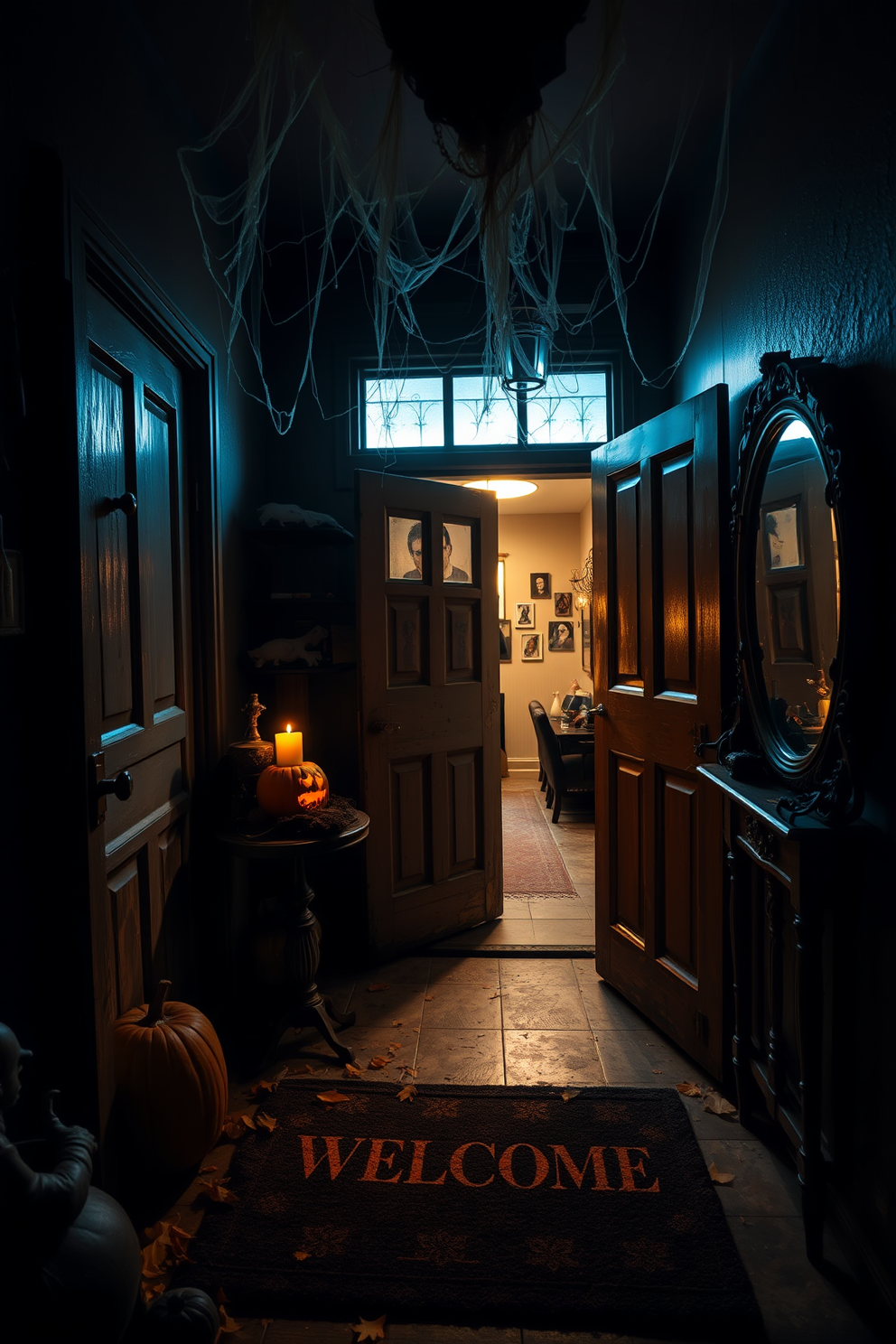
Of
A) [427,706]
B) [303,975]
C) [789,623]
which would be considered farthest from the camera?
[427,706]

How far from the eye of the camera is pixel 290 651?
3141mm

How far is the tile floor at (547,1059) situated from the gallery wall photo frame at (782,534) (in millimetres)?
1501

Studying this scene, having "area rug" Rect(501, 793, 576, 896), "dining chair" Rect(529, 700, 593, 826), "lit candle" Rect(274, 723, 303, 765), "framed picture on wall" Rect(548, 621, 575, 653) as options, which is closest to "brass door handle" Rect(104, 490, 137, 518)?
"lit candle" Rect(274, 723, 303, 765)

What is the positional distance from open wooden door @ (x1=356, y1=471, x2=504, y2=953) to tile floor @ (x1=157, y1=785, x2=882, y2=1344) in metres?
0.27

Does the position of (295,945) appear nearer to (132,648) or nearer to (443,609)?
(132,648)

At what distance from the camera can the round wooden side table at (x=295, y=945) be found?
2.44 metres

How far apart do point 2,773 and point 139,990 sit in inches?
38.6

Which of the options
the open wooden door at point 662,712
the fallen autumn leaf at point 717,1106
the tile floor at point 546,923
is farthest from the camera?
the tile floor at point 546,923

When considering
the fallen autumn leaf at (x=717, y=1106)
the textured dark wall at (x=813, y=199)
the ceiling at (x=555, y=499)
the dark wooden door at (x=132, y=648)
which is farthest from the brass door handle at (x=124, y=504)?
the ceiling at (x=555, y=499)

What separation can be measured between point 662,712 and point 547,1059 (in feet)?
3.85

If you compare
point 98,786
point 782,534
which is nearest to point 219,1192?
point 98,786

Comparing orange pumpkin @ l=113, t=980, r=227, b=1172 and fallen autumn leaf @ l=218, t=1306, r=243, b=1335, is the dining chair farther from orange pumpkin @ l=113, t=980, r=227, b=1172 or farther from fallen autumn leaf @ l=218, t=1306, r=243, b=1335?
fallen autumn leaf @ l=218, t=1306, r=243, b=1335

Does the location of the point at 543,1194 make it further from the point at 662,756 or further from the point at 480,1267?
the point at 662,756

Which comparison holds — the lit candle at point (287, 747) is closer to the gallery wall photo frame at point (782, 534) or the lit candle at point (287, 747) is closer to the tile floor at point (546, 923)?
the tile floor at point (546, 923)
